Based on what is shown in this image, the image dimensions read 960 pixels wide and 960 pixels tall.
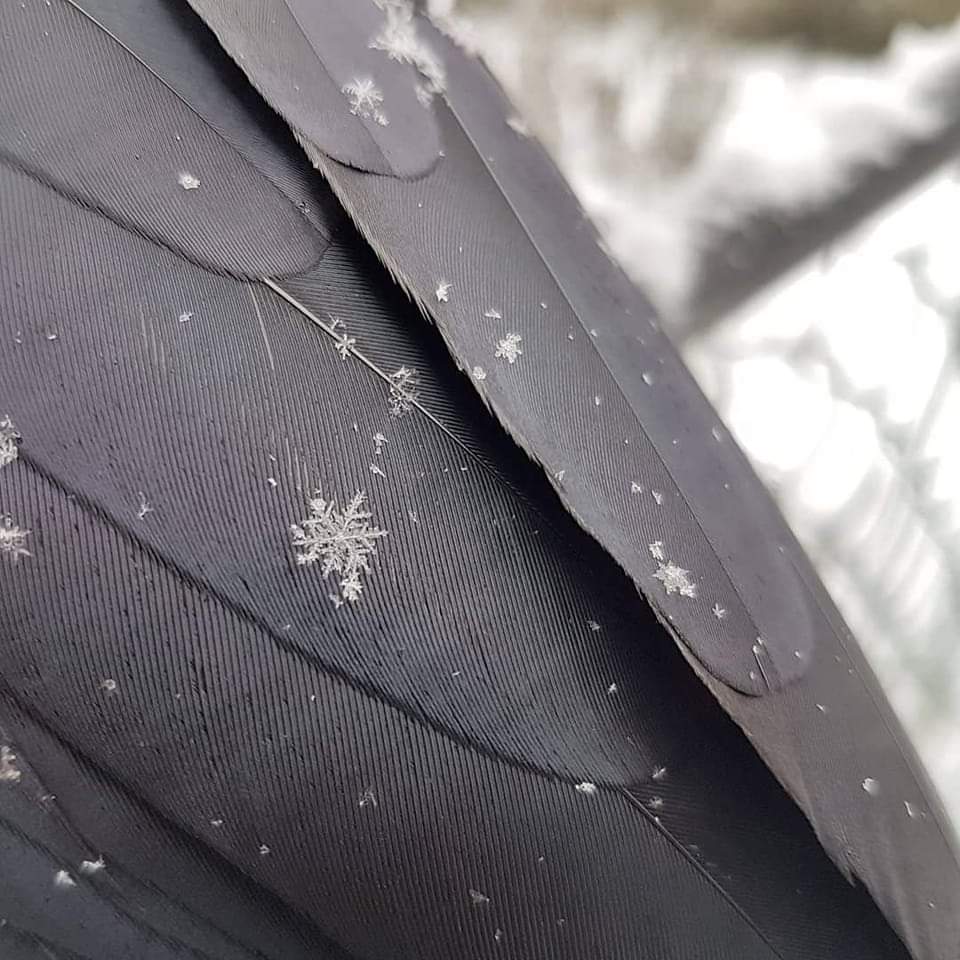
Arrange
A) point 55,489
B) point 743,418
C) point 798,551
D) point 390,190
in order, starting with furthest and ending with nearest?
point 743,418 → point 798,551 → point 390,190 → point 55,489

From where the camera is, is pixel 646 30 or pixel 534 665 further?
pixel 646 30

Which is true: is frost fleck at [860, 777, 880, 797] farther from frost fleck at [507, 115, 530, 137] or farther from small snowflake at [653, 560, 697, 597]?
frost fleck at [507, 115, 530, 137]

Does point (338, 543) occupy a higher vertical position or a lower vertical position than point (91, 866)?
higher

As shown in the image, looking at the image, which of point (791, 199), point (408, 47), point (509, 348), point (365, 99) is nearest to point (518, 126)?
point (408, 47)

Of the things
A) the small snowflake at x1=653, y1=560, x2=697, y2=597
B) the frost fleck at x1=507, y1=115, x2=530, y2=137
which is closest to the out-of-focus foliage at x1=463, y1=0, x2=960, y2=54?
the frost fleck at x1=507, y1=115, x2=530, y2=137

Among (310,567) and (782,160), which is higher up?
(782,160)

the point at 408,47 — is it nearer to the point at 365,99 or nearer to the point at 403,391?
the point at 365,99

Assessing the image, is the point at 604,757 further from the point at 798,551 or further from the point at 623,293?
the point at 623,293

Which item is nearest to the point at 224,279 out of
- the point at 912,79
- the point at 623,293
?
the point at 623,293

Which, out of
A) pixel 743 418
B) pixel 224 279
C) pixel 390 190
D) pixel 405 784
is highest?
pixel 743 418
